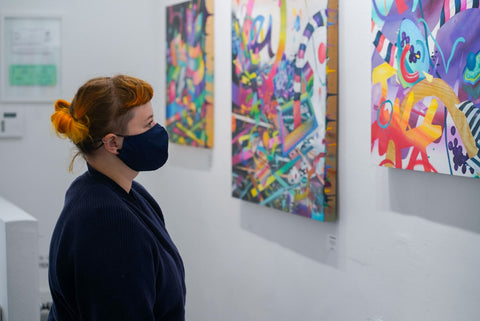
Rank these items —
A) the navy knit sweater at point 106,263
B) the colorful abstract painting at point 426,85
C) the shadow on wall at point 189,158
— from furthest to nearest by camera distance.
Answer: the shadow on wall at point 189,158
the colorful abstract painting at point 426,85
the navy knit sweater at point 106,263

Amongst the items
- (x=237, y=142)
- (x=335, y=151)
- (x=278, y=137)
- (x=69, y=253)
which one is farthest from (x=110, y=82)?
(x=237, y=142)

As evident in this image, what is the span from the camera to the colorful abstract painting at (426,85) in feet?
5.98

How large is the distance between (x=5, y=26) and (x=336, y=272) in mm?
2807

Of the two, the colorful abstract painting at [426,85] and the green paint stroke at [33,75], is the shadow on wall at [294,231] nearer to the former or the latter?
the colorful abstract painting at [426,85]

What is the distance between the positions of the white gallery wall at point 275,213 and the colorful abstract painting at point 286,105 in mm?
58

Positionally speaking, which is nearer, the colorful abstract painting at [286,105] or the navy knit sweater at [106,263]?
the navy knit sweater at [106,263]

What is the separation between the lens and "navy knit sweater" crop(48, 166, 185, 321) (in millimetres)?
1463

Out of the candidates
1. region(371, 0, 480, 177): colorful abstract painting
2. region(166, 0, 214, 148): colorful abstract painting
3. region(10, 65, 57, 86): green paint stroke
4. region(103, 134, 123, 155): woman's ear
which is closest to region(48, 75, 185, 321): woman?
region(103, 134, 123, 155): woman's ear

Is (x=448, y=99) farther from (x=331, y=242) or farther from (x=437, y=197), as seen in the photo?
(x=331, y=242)

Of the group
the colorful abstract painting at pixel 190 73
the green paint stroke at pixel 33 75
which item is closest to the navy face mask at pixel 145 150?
the colorful abstract painting at pixel 190 73

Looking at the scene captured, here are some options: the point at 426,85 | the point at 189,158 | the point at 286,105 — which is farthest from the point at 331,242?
the point at 189,158

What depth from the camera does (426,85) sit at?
1.99 meters

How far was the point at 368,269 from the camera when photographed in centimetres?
236

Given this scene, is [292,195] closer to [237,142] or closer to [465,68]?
[237,142]
